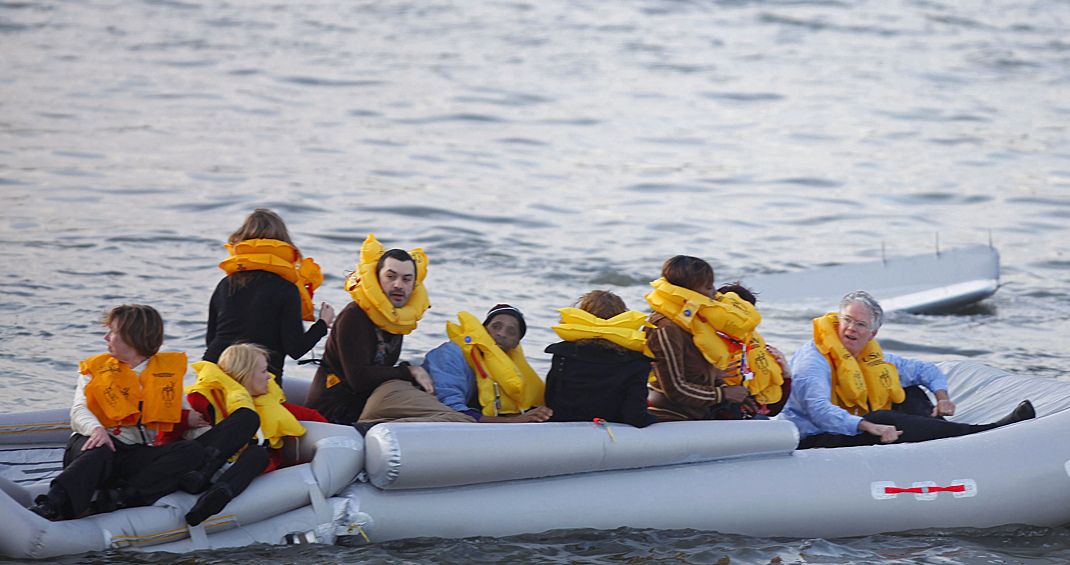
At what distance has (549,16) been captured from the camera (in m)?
22.4

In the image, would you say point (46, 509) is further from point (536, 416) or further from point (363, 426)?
point (536, 416)

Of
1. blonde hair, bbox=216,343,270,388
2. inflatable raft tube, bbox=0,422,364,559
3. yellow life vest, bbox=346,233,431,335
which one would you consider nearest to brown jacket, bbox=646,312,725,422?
yellow life vest, bbox=346,233,431,335

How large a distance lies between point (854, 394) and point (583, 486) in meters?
1.46

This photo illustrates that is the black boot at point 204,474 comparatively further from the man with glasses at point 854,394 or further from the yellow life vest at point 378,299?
the man with glasses at point 854,394

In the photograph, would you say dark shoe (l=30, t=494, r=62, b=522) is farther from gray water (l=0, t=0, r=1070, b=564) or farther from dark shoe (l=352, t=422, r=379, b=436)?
dark shoe (l=352, t=422, r=379, b=436)

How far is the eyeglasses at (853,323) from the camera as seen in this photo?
481 cm

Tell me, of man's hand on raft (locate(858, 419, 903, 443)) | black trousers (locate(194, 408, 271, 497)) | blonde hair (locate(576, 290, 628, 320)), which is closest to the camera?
black trousers (locate(194, 408, 271, 497))

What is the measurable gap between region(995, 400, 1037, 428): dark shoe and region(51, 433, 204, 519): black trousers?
351 cm

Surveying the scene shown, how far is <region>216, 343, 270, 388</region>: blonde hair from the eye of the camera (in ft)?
12.9

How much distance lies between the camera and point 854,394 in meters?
4.83

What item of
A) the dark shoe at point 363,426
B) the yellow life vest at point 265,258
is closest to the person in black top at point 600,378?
the dark shoe at point 363,426

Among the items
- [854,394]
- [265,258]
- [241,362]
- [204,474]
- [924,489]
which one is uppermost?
[265,258]

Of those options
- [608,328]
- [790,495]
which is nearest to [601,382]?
[608,328]

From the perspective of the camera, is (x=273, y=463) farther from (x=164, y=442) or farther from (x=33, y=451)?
(x=33, y=451)
